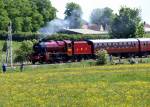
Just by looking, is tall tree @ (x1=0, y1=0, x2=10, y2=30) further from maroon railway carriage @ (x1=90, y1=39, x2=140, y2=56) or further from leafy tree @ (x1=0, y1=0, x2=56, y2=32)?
maroon railway carriage @ (x1=90, y1=39, x2=140, y2=56)

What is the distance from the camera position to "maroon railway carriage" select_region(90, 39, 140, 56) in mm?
80062

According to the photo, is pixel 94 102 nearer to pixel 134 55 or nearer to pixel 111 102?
pixel 111 102

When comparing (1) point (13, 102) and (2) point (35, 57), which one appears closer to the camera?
(1) point (13, 102)

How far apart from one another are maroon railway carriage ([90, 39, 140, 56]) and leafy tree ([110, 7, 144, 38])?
24048mm

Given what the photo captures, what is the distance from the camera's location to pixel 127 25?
108125mm

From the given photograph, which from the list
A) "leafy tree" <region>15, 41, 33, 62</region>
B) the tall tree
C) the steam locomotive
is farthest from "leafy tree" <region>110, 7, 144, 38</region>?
"leafy tree" <region>15, 41, 33, 62</region>

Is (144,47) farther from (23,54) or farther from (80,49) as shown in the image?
(23,54)

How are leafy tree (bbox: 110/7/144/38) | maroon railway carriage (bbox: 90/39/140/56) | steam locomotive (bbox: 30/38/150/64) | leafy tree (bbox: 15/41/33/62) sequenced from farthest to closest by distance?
leafy tree (bbox: 110/7/144/38) → maroon railway carriage (bbox: 90/39/140/56) → leafy tree (bbox: 15/41/33/62) → steam locomotive (bbox: 30/38/150/64)

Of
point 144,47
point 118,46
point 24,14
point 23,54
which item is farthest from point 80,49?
point 24,14

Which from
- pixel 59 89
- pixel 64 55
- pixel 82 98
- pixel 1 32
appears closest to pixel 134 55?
pixel 64 55

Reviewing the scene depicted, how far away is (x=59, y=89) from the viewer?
33219mm

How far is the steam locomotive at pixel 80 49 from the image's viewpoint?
7444cm

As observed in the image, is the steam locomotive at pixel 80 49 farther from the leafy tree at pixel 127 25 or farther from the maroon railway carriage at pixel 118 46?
the leafy tree at pixel 127 25

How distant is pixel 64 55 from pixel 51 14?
86046mm
